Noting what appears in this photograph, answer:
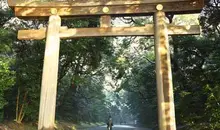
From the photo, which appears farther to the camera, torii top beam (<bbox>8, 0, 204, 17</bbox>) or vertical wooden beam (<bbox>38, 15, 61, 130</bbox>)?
torii top beam (<bbox>8, 0, 204, 17</bbox>)

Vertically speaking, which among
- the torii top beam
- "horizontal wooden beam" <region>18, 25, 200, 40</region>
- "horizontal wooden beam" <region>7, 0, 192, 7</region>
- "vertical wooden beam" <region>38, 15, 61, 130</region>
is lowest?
"vertical wooden beam" <region>38, 15, 61, 130</region>

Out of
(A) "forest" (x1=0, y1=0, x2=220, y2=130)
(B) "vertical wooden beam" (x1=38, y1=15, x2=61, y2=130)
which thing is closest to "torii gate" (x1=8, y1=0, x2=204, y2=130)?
(B) "vertical wooden beam" (x1=38, y1=15, x2=61, y2=130)

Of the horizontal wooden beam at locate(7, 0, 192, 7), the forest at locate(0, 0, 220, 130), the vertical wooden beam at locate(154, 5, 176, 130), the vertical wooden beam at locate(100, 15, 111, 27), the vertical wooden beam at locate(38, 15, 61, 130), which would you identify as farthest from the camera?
the forest at locate(0, 0, 220, 130)

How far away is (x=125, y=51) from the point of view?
2183cm

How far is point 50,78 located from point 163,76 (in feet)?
11.7

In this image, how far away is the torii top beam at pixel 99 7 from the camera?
28.2 feet

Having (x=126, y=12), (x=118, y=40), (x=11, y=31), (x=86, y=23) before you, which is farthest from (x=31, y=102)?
(x=126, y=12)

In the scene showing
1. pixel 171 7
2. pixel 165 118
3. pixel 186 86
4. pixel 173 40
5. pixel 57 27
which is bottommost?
pixel 165 118

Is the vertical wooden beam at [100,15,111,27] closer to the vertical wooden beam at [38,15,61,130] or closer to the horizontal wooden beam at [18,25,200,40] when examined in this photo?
the horizontal wooden beam at [18,25,200,40]

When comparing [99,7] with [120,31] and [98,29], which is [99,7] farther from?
[120,31]

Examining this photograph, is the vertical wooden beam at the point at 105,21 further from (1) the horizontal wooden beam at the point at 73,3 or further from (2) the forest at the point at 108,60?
(2) the forest at the point at 108,60

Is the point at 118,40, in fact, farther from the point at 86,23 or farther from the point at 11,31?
the point at 11,31

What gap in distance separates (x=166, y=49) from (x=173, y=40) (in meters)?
10.1

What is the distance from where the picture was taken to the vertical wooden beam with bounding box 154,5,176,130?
766 cm
